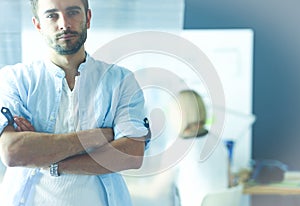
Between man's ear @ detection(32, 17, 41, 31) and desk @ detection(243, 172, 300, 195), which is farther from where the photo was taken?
desk @ detection(243, 172, 300, 195)

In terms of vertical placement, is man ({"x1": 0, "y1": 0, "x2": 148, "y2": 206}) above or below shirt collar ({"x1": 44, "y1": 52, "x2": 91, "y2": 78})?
below

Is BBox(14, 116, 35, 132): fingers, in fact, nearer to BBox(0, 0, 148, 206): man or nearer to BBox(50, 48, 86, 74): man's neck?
BBox(0, 0, 148, 206): man

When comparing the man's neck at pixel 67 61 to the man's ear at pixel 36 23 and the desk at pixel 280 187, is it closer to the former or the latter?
the man's ear at pixel 36 23

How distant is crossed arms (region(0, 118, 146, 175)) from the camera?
1014 mm

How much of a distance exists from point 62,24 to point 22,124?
19cm

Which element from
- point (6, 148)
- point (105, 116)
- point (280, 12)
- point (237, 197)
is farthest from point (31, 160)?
point (280, 12)

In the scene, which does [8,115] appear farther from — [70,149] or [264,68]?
[264,68]

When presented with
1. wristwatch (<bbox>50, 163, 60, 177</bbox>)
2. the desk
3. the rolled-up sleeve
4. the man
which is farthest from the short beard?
the desk

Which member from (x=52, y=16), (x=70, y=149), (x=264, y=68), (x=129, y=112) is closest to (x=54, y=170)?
(x=70, y=149)

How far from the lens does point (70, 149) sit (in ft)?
3.34

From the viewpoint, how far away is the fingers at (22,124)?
1.03 meters

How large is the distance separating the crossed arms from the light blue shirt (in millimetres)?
19

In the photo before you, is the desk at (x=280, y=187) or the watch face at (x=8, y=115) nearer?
the watch face at (x=8, y=115)

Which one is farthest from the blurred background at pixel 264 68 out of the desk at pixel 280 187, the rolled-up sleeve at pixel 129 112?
the rolled-up sleeve at pixel 129 112
